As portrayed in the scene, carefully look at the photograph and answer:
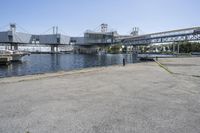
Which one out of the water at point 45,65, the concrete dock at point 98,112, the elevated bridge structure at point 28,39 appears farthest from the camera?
the elevated bridge structure at point 28,39

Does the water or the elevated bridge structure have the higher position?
the elevated bridge structure

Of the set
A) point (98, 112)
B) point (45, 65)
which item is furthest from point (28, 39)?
point (98, 112)

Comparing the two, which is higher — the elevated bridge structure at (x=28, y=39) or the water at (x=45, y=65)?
the elevated bridge structure at (x=28, y=39)

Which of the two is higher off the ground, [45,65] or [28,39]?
[28,39]

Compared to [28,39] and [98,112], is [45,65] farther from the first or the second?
[28,39]

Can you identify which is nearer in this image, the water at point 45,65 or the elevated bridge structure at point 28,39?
the water at point 45,65

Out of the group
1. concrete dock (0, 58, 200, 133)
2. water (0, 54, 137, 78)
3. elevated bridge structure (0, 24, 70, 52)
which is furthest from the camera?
elevated bridge structure (0, 24, 70, 52)

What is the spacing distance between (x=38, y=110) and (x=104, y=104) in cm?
236

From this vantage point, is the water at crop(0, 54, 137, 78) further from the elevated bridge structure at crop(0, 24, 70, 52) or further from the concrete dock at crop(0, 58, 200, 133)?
the elevated bridge structure at crop(0, 24, 70, 52)

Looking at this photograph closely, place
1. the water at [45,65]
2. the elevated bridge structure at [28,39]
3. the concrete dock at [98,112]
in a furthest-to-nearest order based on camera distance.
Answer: the elevated bridge structure at [28,39] < the water at [45,65] < the concrete dock at [98,112]

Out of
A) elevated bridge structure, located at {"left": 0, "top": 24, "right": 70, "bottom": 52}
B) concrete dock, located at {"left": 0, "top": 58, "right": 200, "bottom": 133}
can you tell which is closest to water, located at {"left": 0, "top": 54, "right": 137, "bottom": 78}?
concrete dock, located at {"left": 0, "top": 58, "right": 200, "bottom": 133}

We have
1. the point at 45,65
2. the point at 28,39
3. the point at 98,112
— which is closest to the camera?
the point at 98,112

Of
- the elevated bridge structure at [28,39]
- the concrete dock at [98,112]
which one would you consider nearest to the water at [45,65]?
the concrete dock at [98,112]

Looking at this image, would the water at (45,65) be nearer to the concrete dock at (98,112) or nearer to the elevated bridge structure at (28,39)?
the concrete dock at (98,112)
